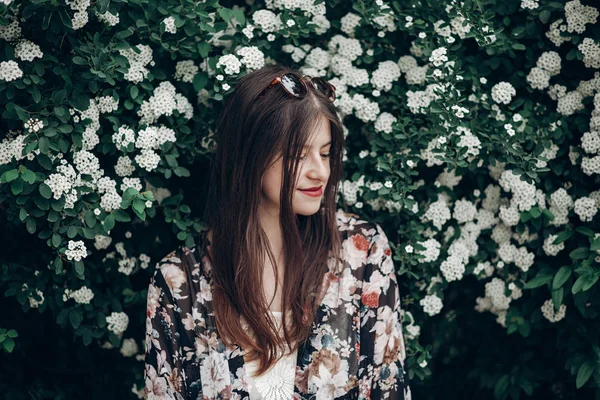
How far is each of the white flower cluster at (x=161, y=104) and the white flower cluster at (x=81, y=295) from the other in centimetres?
64

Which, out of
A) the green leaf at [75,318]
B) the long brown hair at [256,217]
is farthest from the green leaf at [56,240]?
the long brown hair at [256,217]

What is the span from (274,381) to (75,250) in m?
0.78

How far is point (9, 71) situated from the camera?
6.92 ft

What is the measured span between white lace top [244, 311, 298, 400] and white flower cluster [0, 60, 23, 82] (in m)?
1.11

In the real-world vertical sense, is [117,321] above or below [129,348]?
above

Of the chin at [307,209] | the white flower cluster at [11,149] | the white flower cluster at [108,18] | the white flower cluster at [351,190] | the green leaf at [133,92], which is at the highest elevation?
the white flower cluster at [108,18]

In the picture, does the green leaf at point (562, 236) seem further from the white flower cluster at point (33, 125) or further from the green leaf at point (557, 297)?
the white flower cluster at point (33, 125)

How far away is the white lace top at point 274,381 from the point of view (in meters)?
2.21

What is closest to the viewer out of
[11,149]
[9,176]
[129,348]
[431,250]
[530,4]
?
[9,176]

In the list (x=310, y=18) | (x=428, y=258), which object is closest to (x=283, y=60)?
(x=310, y=18)

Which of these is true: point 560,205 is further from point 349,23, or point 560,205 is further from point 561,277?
point 349,23

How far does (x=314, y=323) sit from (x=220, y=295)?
328 mm

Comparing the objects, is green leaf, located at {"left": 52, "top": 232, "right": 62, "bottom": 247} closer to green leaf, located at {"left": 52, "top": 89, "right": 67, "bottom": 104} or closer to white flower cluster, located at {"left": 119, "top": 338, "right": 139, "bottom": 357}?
green leaf, located at {"left": 52, "top": 89, "right": 67, "bottom": 104}

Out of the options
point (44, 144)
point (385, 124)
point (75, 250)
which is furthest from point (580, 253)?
point (44, 144)
